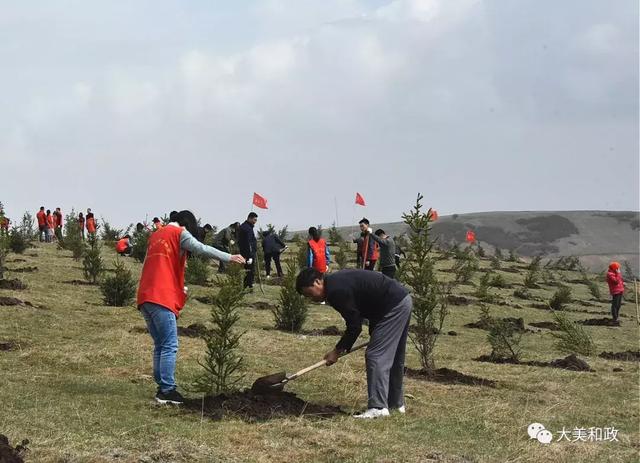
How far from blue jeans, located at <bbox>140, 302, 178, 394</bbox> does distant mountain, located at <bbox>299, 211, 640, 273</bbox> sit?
38.5 metres

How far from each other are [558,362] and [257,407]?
6576mm

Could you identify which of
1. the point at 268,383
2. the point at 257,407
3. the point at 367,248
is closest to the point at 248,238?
the point at 367,248

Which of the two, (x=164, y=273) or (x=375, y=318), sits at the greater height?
(x=164, y=273)

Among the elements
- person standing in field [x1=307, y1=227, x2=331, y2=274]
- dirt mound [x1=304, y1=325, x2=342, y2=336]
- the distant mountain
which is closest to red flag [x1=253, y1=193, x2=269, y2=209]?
person standing in field [x1=307, y1=227, x2=331, y2=274]

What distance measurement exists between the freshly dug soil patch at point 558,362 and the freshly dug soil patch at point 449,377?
2180 millimetres

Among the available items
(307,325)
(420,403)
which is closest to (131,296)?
(307,325)

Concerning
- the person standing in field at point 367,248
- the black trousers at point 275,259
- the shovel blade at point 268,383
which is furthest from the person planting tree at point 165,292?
the black trousers at point 275,259

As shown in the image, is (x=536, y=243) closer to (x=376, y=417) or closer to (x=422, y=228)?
(x=422, y=228)

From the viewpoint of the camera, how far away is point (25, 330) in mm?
11195

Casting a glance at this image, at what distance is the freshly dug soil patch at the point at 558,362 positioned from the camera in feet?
Answer: 37.9

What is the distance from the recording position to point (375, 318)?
23.9ft

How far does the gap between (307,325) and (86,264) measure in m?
6.98

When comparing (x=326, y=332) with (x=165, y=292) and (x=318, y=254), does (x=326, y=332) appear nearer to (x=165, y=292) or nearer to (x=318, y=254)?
(x=318, y=254)

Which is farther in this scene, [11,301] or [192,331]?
[11,301]
